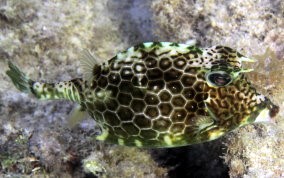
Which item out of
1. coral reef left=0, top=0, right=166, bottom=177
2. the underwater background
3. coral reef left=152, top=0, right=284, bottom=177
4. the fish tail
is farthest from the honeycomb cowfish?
coral reef left=0, top=0, right=166, bottom=177

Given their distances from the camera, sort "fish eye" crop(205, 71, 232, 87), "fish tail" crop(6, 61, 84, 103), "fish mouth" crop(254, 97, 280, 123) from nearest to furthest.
→ "fish eye" crop(205, 71, 232, 87) → "fish mouth" crop(254, 97, 280, 123) → "fish tail" crop(6, 61, 84, 103)

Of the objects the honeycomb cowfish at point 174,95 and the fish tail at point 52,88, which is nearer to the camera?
the honeycomb cowfish at point 174,95

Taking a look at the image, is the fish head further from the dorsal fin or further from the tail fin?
the tail fin

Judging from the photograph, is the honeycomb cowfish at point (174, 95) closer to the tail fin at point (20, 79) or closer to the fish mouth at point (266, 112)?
the fish mouth at point (266, 112)

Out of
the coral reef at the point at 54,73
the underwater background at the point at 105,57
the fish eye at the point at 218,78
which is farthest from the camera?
the coral reef at the point at 54,73

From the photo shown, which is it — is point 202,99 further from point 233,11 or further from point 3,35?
point 3,35

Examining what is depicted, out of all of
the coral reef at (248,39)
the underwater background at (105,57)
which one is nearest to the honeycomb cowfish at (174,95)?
the coral reef at (248,39)

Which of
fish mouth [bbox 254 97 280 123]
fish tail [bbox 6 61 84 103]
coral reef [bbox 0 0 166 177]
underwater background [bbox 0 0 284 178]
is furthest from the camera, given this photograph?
coral reef [bbox 0 0 166 177]
